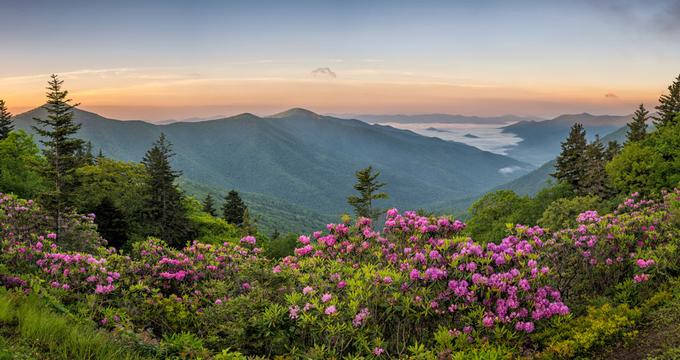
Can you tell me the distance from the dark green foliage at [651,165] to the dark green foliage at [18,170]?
165 ft

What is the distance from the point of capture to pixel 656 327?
7668mm

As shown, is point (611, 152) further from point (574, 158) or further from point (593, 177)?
point (593, 177)

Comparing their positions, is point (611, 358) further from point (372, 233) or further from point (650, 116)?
point (650, 116)

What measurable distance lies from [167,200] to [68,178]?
17.9m

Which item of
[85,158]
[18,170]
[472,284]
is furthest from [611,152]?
[85,158]

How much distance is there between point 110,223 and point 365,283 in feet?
113

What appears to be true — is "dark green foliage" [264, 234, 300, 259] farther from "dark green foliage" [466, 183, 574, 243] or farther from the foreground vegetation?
the foreground vegetation


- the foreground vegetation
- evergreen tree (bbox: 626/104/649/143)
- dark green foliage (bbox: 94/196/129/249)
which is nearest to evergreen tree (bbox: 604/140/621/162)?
evergreen tree (bbox: 626/104/649/143)

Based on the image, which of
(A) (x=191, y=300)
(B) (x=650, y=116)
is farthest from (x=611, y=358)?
(B) (x=650, y=116)

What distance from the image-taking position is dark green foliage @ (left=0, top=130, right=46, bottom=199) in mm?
38531

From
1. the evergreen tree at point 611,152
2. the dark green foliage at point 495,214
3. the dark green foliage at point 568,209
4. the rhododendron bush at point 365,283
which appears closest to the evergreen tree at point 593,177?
the dark green foliage at point 495,214

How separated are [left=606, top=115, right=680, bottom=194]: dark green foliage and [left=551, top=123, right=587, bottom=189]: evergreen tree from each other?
10203 mm

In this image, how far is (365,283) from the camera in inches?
302

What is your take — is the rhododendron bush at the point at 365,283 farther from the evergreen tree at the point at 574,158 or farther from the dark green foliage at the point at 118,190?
the evergreen tree at the point at 574,158
